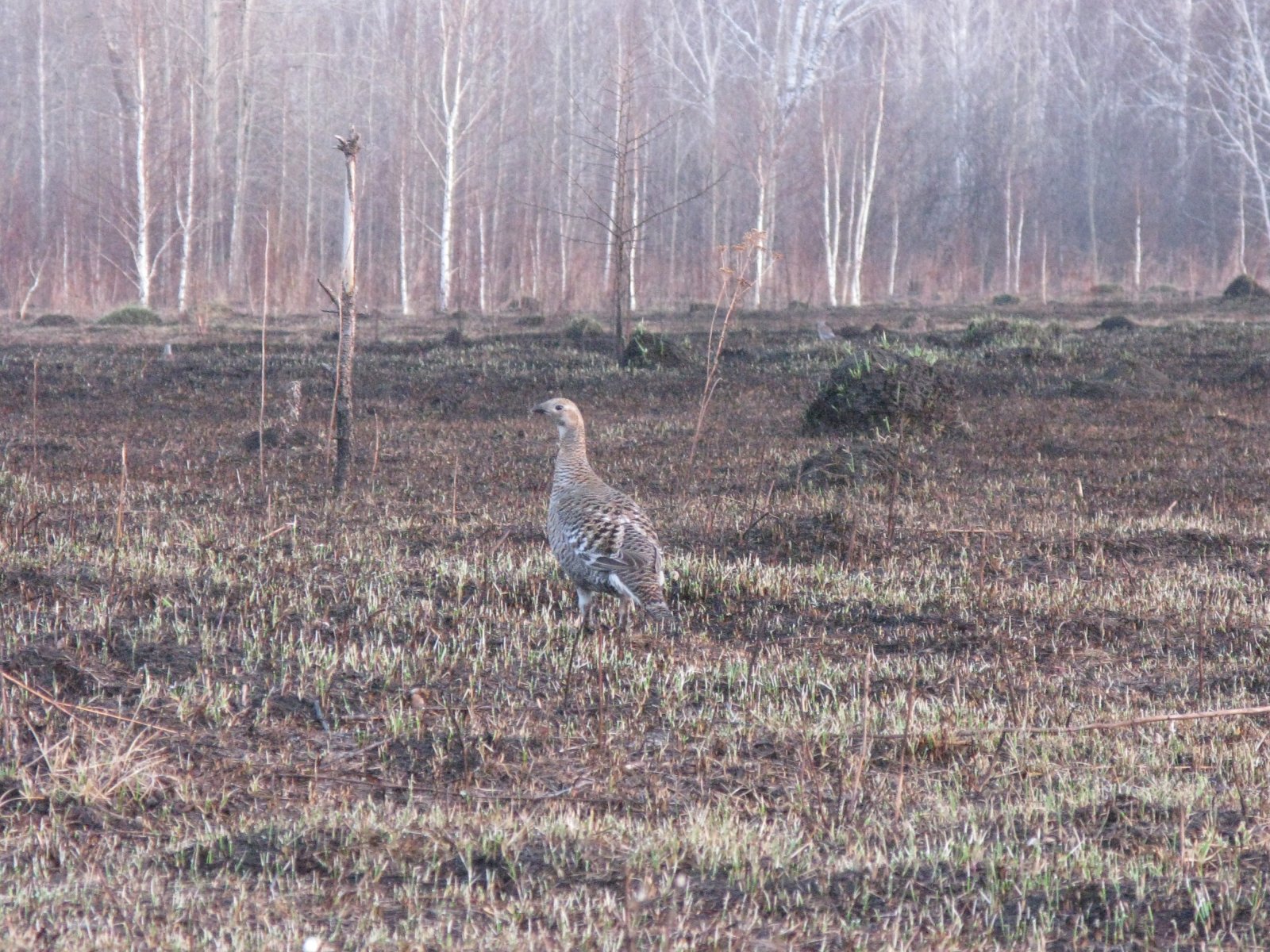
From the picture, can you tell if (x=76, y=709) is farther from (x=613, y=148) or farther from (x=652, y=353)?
(x=613, y=148)

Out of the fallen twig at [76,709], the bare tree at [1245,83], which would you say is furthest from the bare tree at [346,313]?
the bare tree at [1245,83]

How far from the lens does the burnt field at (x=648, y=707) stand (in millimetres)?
3436

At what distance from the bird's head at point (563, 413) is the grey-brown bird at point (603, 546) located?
1.20 feet

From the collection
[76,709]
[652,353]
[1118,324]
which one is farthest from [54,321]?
[76,709]

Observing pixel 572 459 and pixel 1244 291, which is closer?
pixel 572 459

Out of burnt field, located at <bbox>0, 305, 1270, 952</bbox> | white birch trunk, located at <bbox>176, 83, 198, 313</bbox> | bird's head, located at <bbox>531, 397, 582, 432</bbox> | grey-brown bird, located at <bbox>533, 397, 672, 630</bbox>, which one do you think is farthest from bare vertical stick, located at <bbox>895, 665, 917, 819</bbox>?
white birch trunk, located at <bbox>176, 83, 198, 313</bbox>

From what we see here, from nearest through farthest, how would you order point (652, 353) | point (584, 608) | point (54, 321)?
point (584, 608) → point (652, 353) → point (54, 321)

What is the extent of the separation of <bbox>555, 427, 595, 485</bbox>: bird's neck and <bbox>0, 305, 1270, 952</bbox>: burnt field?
0.70 meters

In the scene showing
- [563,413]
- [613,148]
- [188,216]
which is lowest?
[563,413]

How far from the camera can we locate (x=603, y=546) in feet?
20.4

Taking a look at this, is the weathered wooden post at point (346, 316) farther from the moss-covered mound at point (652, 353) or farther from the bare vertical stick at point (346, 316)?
the moss-covered mound at point (652, 353)

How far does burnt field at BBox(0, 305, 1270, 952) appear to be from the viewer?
3.44 m

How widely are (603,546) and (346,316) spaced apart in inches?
164

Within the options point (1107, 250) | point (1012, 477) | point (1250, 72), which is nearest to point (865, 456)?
point (1012, 477)
